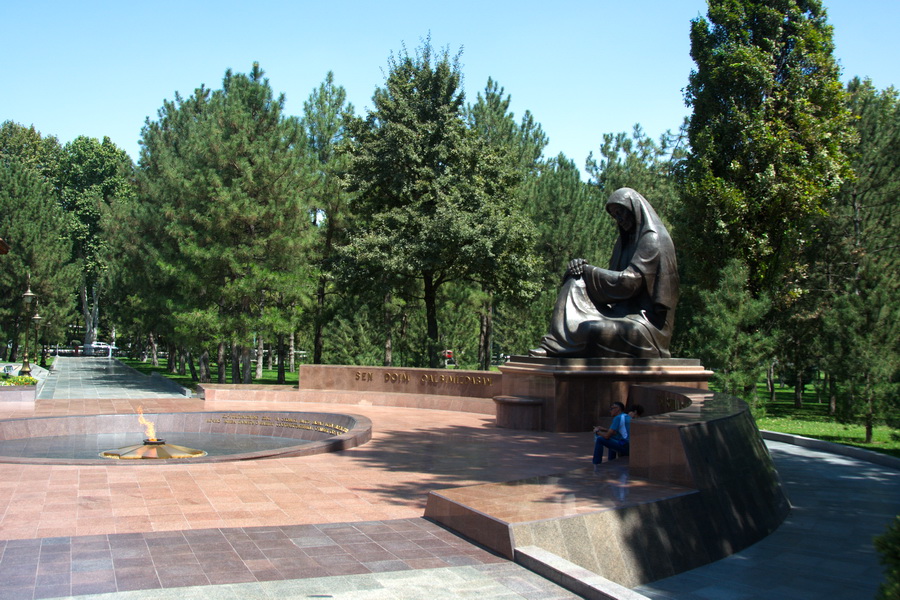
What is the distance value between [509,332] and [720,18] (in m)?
18.2

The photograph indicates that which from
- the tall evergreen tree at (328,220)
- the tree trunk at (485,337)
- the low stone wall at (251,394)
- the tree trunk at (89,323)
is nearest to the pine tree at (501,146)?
the tree trunk at (485,337)

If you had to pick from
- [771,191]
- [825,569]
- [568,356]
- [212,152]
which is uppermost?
[212,152]

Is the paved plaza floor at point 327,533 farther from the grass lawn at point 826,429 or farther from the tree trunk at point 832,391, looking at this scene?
the tree trunk at point 832,391

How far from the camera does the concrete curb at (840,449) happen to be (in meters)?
13.7

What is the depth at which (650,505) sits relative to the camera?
729cm

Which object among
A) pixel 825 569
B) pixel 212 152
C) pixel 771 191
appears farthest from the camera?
pixel 212 152

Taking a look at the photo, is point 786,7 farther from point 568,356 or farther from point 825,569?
point 825,569

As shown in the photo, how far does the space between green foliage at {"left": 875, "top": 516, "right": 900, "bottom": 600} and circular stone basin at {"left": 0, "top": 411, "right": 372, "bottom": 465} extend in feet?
31.3

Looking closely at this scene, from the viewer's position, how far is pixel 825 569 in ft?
24.3

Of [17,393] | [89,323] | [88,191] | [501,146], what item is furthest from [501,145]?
[89,323]

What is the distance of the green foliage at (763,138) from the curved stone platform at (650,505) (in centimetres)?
1607

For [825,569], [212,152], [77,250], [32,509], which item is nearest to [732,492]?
[825,569]

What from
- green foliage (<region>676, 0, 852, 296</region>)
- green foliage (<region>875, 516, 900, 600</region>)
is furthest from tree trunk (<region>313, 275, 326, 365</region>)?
green foliage (<region>875, 516, 900, 600</region>)

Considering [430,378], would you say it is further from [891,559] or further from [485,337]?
[891,559]
